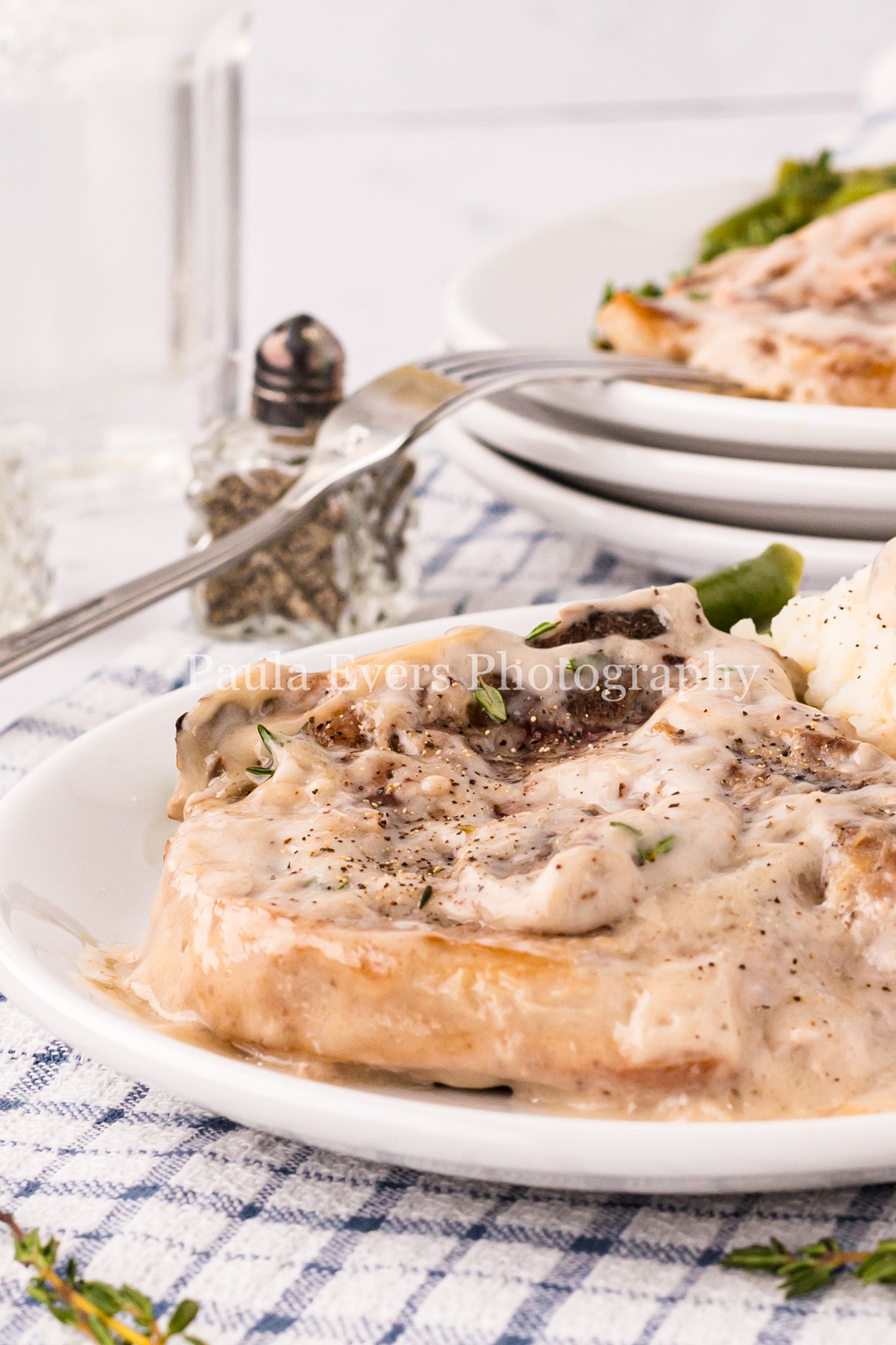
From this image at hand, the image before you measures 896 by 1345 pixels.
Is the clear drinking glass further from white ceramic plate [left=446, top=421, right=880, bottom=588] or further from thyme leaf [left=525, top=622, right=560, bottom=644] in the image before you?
thyme leaf [left=525, top=622, right=560, bottom=644]

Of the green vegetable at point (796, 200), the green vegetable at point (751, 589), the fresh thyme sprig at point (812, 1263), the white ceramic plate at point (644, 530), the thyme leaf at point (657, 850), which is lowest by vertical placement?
the fresh thyme sprig at point (812, 1263)

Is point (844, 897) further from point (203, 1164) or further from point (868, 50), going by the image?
point (868, 50)

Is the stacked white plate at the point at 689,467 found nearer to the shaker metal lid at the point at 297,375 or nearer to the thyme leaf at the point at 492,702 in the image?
the shaker metal lid at the point at 297,375

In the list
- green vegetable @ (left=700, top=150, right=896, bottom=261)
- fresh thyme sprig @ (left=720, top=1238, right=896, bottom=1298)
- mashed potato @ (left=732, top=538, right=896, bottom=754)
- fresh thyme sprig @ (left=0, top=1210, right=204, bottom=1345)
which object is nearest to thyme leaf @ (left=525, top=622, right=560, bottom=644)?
mashed potato @ (left=732, top=538, right=896, bottom=754)

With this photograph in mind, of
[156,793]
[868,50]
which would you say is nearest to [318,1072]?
[156,793]

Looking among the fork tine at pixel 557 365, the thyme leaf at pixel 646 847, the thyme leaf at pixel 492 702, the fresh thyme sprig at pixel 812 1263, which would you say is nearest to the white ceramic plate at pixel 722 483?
the fork tine at pixel 557 365
